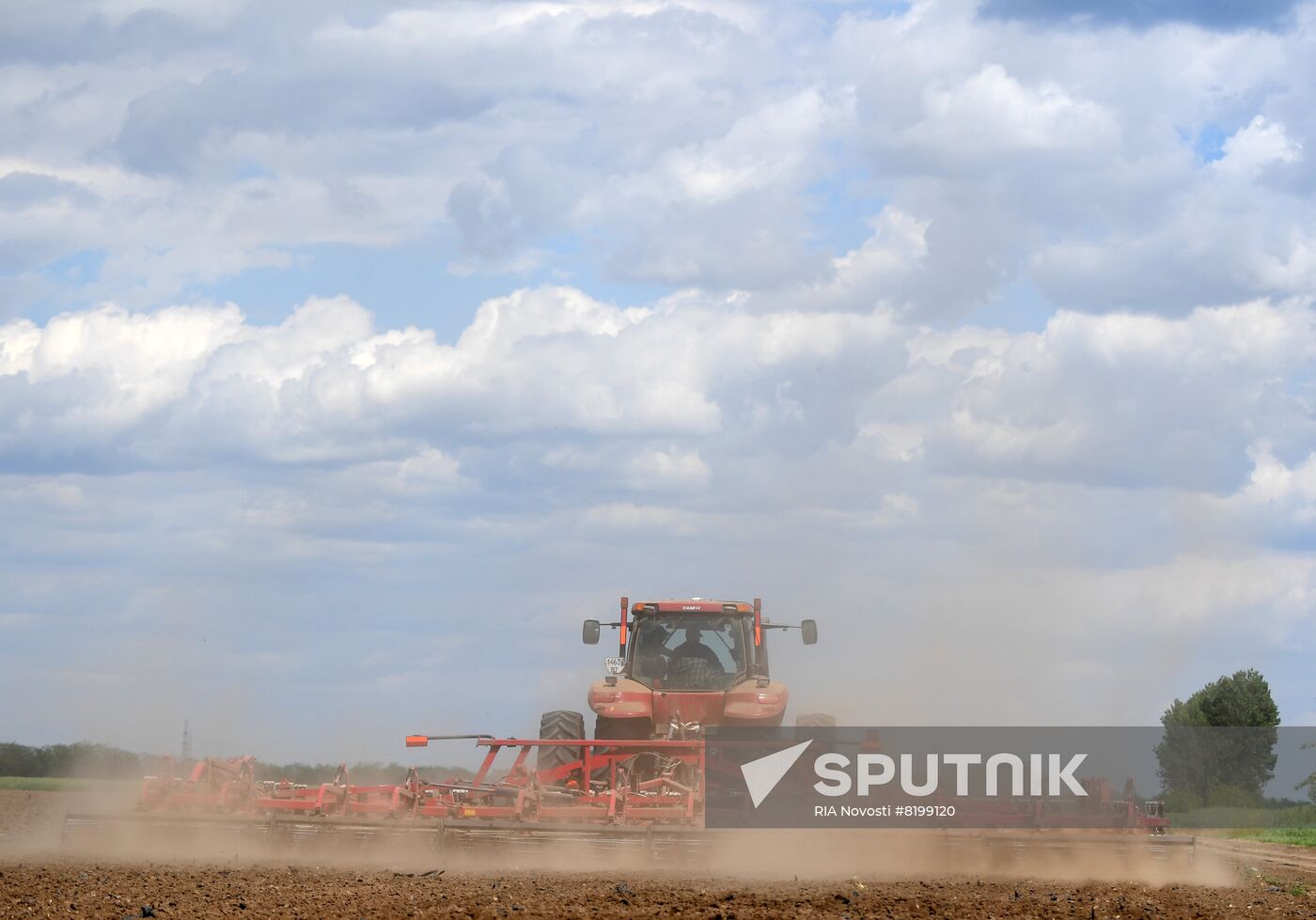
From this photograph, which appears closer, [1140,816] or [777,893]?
[777,893]

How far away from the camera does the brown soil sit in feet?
39.4

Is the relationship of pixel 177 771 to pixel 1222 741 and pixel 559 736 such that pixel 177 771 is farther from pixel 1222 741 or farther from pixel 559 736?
pixel 1222 741

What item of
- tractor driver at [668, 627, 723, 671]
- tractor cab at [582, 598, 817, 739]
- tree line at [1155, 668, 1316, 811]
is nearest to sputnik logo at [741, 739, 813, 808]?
tractor cab at [582, 598, 817, 739]

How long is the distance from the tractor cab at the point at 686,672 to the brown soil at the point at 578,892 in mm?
2776

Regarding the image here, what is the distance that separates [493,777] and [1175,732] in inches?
2194

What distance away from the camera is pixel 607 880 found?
14336mm

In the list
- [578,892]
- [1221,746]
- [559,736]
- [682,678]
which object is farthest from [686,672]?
[1221,746]

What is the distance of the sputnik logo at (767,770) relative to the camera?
16734mm

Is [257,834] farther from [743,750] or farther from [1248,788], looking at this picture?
[1248,788]

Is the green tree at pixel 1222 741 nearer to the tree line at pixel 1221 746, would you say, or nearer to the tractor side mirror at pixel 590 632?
the tree line at pixel 1221 746

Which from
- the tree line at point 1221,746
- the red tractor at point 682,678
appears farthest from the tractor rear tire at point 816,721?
the tree line at point 1221,746

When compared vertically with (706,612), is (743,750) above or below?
below

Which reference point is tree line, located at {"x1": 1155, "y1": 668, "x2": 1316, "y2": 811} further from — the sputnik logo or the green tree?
the sputnik logo

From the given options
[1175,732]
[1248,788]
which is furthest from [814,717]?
[1175,732]
